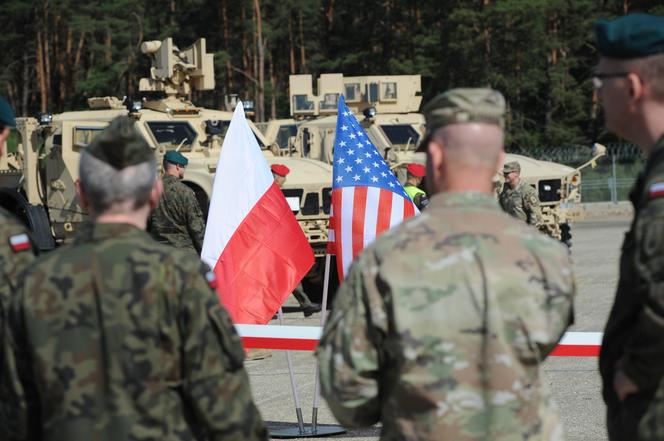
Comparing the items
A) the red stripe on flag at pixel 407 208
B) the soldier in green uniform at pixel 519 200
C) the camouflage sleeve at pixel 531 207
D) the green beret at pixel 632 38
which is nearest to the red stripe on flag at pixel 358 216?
the red stripe on flag at pixel 407 208

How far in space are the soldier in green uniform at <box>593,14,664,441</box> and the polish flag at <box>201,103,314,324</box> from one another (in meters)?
3.63

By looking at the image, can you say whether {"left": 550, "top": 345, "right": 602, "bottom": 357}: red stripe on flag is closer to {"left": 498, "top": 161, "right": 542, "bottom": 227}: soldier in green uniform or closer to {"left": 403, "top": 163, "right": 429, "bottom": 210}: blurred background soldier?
{"left": 403, "top": 163, "right": 429, "bottom": 210}: blurred background soldier

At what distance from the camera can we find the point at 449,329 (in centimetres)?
299

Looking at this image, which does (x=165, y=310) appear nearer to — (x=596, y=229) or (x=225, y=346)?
(x=225, y=346)

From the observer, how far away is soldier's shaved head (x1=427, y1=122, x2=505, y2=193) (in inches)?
120

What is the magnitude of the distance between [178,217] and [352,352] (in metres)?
7.07

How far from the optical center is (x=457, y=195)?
306 centimetres

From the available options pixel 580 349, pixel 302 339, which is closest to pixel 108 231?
pixel 302 339

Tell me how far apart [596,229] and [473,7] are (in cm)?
1764

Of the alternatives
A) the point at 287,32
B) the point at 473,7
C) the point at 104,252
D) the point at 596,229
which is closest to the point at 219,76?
the point at 287,32

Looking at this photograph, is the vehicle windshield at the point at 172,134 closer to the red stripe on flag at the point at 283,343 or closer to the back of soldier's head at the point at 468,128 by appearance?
the red stripe on flag at the point at 283,343

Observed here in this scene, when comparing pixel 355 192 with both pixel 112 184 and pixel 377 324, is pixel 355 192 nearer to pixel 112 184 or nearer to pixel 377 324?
pixel 112 184

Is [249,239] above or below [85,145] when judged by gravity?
above

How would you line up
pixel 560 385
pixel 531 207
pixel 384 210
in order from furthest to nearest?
1. pixel 531 207
2. pixel 560 385
3. pixel 384 210
